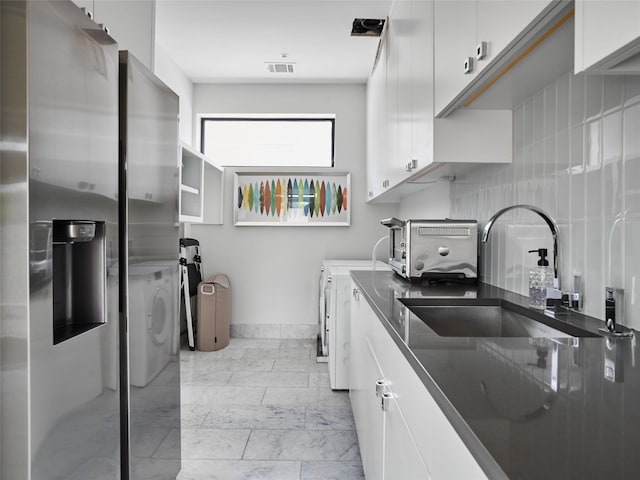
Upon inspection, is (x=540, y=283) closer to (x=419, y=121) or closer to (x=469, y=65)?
(x=469, y=65)

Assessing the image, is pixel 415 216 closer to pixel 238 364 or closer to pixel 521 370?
pixel 238 364

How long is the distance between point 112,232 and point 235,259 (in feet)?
10.7

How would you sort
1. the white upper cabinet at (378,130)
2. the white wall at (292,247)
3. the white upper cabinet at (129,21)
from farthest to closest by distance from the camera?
the white wall at (292,247) < the white upper cabinet at (378,130) < the white upper cabinet at (129,21)

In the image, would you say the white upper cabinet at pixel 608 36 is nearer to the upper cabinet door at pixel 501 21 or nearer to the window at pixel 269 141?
the upper cabinet door at pixel 501 21

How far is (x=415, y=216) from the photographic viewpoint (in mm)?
3617

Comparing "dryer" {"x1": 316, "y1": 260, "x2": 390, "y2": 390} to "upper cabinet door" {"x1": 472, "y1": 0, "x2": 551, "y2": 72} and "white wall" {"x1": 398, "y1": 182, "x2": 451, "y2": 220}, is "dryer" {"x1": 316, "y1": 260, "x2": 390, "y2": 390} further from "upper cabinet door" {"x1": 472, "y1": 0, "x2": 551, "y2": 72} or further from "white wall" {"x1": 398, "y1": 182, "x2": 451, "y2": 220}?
"upper cabinet door" {"x1": 472, "y1": 0, "x2": 551, "y2": 72}

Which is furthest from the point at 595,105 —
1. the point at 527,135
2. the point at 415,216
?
the point at 415,216

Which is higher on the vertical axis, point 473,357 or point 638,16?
point 638,16

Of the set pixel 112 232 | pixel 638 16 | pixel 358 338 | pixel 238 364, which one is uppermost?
pixel 638 16

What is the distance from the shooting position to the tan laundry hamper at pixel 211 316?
158 inches

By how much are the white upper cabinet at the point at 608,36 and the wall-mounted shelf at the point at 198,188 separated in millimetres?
2715

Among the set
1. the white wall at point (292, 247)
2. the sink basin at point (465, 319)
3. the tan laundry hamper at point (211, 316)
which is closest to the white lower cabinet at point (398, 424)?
the sink basin at point (465, 319)

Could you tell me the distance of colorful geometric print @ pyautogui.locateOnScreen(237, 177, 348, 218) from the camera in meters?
4.49

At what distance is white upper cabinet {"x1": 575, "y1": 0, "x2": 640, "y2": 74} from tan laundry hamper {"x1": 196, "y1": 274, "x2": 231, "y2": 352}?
12.1ft
